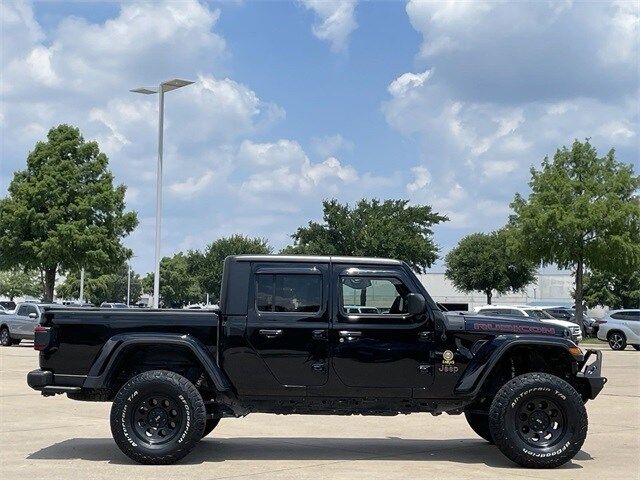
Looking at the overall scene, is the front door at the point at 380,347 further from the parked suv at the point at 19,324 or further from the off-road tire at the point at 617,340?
the off-road tire at the point at 617,340

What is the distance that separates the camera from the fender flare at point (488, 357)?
9.13 m

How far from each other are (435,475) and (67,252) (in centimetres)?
4120

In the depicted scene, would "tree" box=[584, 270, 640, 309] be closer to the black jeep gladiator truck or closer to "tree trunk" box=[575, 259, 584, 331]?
"tree trunk" box=[575, 259, 584, 331]

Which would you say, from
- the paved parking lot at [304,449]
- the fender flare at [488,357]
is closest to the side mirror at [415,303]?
the fender flare at [488,357]

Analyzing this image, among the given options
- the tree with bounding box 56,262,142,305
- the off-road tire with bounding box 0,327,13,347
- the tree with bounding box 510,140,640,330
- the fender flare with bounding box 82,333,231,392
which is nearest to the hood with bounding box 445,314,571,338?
the fender flare with bounding box 82,333,231,392

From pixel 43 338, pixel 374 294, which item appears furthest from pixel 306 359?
pixel 43 338

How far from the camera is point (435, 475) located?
8.66 m

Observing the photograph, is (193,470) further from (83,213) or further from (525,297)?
(525,297)

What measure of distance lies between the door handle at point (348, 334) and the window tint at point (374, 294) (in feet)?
0.85

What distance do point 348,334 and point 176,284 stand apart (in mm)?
102912

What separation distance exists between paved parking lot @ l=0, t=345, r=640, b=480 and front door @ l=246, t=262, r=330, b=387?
3.05ft

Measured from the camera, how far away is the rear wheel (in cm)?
3672

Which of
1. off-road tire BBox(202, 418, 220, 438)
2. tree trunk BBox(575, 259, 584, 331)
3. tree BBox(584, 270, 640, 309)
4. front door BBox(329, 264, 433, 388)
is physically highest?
tree BBox(584, 270, 640, 309)

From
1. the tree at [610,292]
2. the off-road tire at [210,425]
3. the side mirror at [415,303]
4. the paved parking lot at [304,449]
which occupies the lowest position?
the paved parking lot at [304,449]
